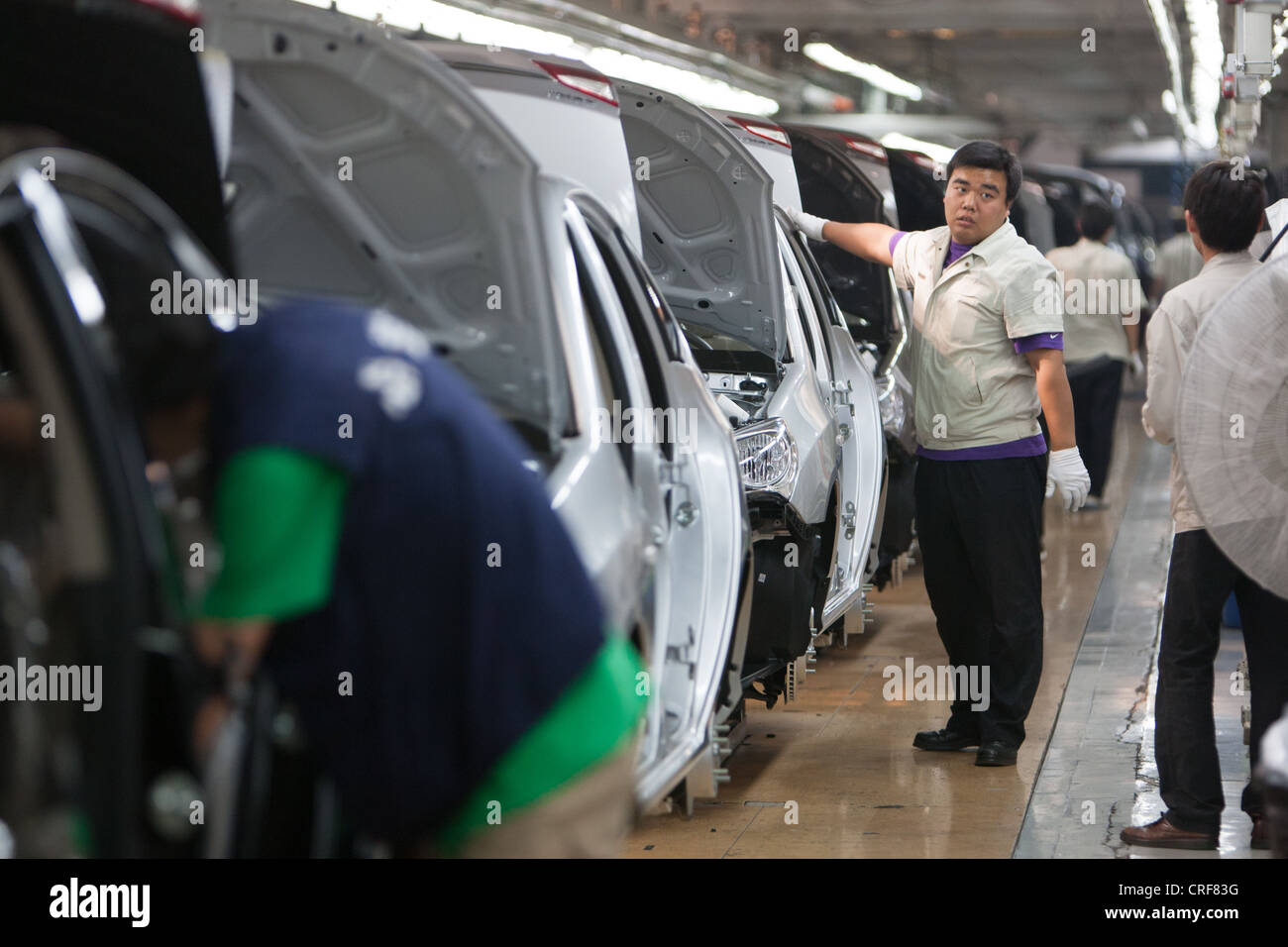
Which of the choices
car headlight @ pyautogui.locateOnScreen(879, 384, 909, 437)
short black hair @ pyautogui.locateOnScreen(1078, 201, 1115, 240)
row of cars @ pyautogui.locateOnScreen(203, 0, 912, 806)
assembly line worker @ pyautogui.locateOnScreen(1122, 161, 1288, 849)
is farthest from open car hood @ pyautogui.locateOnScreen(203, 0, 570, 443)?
short black hair @ pyautogui.locateOnScreen(1078, 201, 1115, 240)

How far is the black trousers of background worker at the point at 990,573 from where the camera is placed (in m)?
5.36

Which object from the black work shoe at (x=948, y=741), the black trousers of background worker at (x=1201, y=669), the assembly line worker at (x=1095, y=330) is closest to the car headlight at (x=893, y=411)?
the black work shoe at (x=948, y=741)

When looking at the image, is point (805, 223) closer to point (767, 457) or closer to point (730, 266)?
point (730, 266)

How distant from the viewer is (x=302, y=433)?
4.52ft

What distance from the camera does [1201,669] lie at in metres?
4.46

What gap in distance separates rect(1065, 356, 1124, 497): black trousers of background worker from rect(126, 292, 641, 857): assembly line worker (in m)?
9.78

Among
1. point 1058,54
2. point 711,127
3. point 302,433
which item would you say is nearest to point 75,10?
point 302,433

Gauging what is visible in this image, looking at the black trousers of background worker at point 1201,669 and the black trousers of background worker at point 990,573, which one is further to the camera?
the black trousers of background worker at point 990,573

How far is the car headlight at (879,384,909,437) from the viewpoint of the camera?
7551mm

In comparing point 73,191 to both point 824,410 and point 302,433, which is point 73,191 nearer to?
point 302,433

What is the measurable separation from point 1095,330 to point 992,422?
6099 mm

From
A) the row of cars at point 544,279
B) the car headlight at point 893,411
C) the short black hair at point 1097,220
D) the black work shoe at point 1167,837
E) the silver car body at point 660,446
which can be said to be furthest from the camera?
the short black hair at point 1097,220

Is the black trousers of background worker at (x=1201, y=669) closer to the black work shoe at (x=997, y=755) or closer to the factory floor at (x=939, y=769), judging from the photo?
the factory floor at (x=939, y=769)
